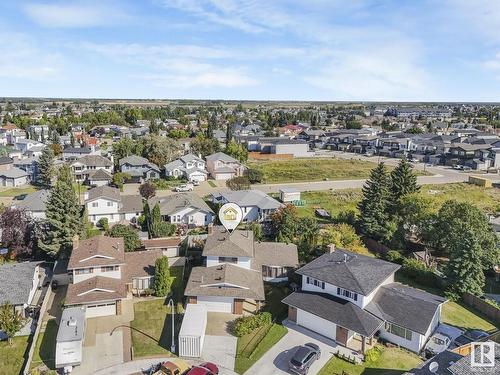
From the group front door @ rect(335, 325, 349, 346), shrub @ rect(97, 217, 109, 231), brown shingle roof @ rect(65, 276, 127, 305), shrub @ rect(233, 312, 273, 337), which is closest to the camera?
front door @ rect(335, 325, 349, 346)

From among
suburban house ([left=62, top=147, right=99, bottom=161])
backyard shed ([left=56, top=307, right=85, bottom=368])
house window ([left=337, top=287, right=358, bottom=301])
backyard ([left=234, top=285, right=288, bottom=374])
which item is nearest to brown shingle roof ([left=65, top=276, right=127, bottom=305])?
backyard shed ([left=56, top=307, right=85, bottom=368])

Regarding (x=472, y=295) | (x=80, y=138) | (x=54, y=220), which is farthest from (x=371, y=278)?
(x=80, y=138)

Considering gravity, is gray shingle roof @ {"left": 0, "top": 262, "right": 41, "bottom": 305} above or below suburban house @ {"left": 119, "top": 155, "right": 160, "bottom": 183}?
below

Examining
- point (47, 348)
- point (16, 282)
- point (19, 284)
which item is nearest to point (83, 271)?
point (19, 284)

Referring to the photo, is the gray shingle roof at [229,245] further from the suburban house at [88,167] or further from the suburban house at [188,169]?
the suburban house at [88,167]

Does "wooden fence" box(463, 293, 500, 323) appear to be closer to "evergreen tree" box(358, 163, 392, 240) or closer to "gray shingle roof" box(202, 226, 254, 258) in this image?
"evergreen tree" box(358, 163, 392, 240)

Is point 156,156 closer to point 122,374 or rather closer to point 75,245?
point 75,245

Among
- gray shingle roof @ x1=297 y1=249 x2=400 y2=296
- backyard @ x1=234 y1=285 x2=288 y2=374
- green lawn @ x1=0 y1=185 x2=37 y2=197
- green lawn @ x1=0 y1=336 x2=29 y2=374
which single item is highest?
gray shingle roof @ x1=297 y1=249 x2=400 y2=296

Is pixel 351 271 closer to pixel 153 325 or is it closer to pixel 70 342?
pixel 153 325
